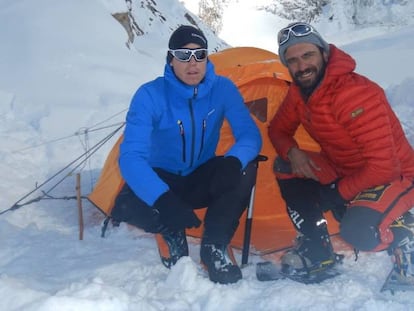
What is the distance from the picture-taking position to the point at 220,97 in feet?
8.98

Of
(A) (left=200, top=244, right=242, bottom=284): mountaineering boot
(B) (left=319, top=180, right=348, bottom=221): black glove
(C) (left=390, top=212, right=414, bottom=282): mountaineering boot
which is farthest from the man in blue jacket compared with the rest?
(C) (left=390, top=212, right=414, bottom=282): mountaineering boot

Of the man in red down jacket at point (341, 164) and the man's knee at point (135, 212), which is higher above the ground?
the man in red down jacket at point (341, 164)

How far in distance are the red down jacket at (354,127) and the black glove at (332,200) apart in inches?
2.8

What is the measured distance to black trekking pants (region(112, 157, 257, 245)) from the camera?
8.16 feet

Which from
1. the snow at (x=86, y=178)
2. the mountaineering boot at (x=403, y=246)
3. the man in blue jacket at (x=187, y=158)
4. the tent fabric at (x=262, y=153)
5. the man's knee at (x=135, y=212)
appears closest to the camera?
the snow at (x=86, y=178)

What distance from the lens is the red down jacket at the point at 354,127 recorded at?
2.21 metres

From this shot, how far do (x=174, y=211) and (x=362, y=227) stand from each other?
31.0 inches

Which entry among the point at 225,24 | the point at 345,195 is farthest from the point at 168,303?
the point at 225,24

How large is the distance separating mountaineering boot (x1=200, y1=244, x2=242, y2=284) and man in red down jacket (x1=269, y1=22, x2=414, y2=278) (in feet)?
0.81

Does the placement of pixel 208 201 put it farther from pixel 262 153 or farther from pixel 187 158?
pixel 262 153

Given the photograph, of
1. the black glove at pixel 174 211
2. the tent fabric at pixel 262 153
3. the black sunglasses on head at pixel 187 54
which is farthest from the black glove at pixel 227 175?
the tent fabric at pixel 262 153

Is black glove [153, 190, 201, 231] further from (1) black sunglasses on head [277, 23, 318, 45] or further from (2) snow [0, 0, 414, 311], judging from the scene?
(1) black sunglasses on head [277, 23, 318, 45]

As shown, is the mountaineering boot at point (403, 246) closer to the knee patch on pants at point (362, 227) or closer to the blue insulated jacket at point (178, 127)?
the knee patch on pants at point (362, 227)

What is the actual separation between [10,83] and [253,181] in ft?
13.4
